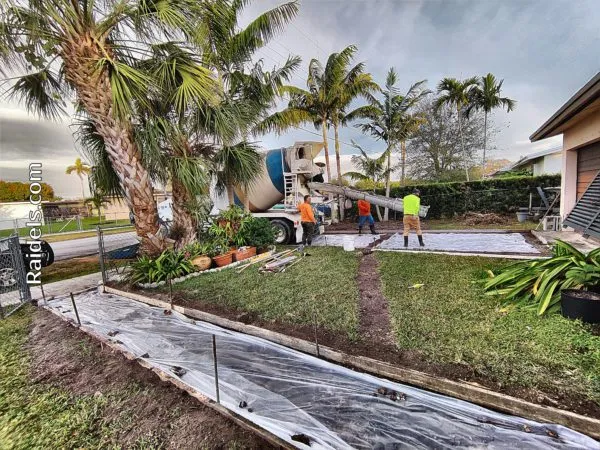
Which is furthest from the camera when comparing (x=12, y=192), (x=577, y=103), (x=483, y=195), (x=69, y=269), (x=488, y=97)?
(x=12, y=192)

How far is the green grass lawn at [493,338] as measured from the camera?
7.29ft

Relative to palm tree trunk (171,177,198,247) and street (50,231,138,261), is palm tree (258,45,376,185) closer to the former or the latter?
palm tree trunk (171,177,198,247)

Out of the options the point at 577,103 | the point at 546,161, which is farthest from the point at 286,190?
the point at 546,161

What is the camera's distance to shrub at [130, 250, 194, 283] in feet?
18.2

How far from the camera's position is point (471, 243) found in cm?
780

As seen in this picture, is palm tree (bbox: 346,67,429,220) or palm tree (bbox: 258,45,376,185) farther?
palm tree (bbox: 346,67,429,220)

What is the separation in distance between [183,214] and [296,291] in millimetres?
3826

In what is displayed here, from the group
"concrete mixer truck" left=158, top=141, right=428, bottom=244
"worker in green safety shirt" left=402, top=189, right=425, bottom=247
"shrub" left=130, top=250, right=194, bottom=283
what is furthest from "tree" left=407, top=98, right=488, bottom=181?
"shrub" left=130, top=250, right=194, bottom=283

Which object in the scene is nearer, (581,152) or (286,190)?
(581,152)

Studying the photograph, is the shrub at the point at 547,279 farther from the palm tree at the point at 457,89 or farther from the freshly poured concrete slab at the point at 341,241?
the palm tree at the point at 457,89

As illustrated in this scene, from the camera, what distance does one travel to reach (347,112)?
48.6 ft

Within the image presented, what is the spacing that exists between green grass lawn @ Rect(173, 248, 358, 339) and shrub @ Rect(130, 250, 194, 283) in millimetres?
380

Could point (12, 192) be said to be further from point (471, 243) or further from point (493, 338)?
point (493, 338)

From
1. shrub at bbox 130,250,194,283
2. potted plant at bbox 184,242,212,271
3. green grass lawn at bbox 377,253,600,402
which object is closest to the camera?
green grass lawn at bbox 377,253,600,402
